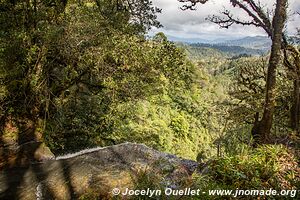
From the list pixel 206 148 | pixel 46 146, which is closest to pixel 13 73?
pixel 46 146

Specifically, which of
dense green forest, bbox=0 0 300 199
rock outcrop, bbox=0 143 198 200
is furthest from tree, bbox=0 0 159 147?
rock outcrop, bbox=0 143 198 200

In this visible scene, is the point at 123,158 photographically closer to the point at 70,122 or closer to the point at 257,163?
the point at 257,163

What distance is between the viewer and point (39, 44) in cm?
1089

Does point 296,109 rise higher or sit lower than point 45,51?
lower

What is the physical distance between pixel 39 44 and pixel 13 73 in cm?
132

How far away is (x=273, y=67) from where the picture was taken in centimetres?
761

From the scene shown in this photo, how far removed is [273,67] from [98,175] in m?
4.86

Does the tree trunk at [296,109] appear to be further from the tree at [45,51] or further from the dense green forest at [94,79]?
the tree at [45,51]

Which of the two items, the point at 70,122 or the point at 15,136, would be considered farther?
the point at 70,122

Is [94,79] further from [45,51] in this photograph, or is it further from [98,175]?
[98,175]

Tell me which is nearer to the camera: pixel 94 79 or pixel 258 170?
pixel 258 170

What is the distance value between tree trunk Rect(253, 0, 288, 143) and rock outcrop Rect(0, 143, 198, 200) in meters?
2.06

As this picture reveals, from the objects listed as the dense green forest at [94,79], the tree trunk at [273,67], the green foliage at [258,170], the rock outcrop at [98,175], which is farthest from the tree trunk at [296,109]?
the green foliage at [258,170]

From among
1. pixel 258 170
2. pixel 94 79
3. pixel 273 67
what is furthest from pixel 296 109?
pixel 94 79
